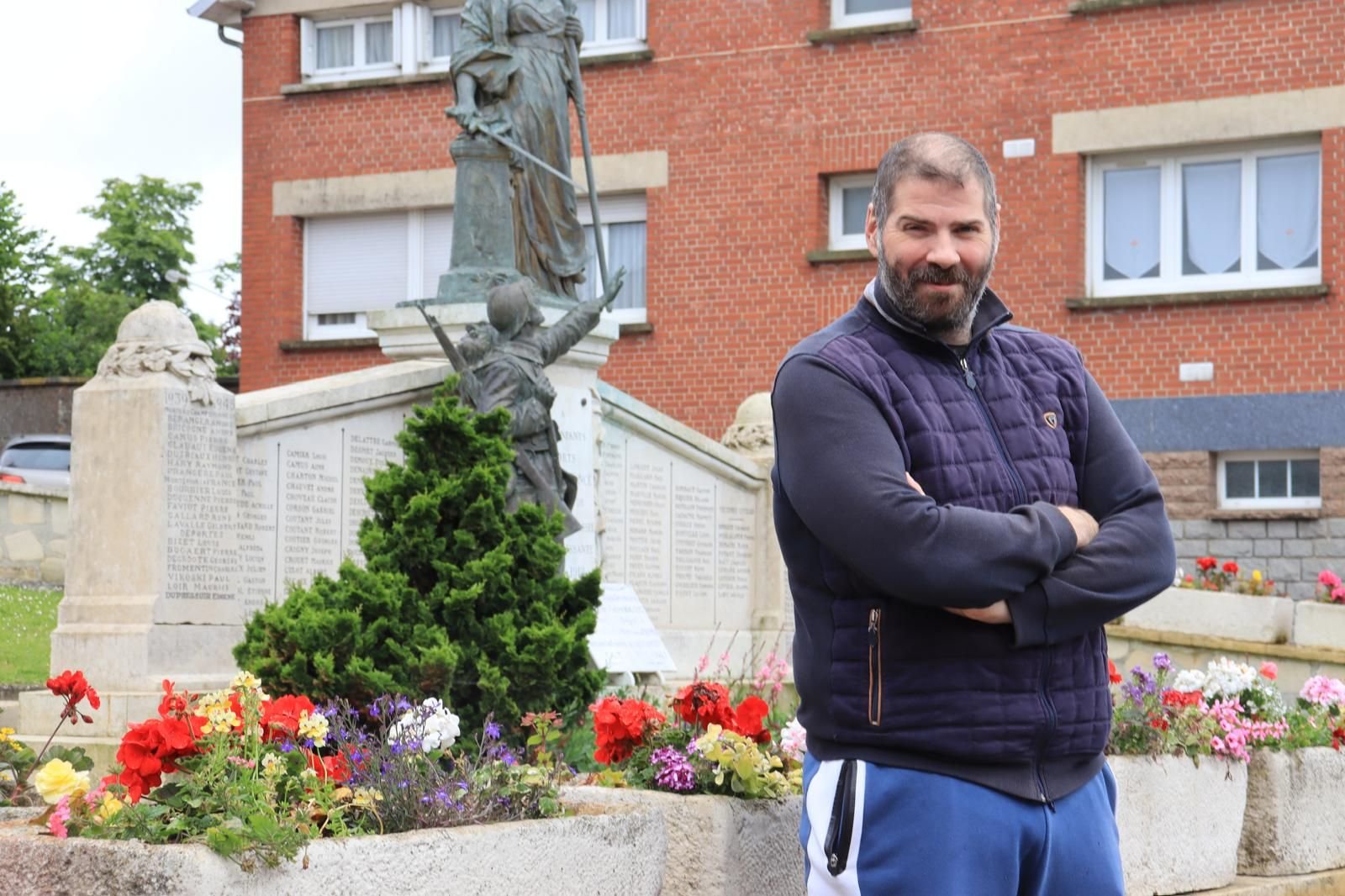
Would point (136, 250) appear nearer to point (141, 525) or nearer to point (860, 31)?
point (860, 31)

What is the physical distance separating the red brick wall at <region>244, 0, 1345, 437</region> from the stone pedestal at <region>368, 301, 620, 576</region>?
9595mm

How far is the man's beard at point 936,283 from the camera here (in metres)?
3.94

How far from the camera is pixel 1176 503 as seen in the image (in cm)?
2100

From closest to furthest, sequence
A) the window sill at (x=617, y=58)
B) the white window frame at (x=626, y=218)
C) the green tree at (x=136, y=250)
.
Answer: the window sill at (x=617, y=58), the white window frame at (x=626, y=218), the green tree at (x=136, y=250)

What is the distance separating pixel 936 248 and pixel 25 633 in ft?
40.8

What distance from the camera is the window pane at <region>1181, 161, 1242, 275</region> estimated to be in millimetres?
A: 21016

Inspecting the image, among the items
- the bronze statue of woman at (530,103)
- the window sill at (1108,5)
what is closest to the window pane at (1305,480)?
the window sill at (1108,5)

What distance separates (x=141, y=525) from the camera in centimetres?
981

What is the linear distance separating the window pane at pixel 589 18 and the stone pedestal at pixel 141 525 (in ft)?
48.4

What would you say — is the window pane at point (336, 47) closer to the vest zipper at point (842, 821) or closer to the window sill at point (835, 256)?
the window sill at point (835, 256)

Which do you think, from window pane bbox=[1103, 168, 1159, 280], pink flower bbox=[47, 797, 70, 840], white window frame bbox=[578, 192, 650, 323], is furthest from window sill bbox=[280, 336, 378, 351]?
pink flower bbox=[47, 797, 70, 840]

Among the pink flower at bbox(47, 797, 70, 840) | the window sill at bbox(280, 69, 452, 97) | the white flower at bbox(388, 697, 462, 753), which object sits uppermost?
the window sill at bbox(280, 69, 452, 97)

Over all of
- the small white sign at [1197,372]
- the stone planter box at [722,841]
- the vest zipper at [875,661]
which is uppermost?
the small white sign at [1197,372]

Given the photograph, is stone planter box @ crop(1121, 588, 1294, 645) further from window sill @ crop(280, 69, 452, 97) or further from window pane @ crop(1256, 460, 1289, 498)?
window sill @ crop(280, 69, 452, 97)
